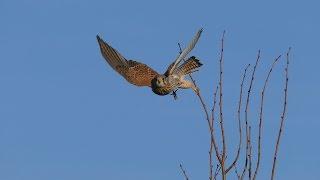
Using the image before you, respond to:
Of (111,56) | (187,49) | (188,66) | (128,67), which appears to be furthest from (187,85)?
(111,56)

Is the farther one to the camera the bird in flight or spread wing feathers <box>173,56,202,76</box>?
spread wing feathers <box>173,56,202,76</box>

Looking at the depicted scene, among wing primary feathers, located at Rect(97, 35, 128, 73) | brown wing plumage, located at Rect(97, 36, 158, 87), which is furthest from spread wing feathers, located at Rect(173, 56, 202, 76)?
wing primary feathers, located at Rect(97, 35, 128, 73)

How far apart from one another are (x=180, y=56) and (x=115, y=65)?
451 mm

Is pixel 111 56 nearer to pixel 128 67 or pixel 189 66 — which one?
pixel 128 67

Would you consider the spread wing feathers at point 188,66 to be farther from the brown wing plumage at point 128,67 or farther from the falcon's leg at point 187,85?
the brown wing plumage at point 128,67

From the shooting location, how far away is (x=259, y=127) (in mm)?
3408

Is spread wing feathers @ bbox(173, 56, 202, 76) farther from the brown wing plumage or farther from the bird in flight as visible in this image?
the brown wing plumage

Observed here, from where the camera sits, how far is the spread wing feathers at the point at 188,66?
132 inches

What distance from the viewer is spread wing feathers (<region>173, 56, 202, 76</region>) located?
132 inches

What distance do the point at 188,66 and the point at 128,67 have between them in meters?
0.44

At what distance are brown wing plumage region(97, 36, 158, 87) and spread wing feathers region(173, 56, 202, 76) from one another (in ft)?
0.68

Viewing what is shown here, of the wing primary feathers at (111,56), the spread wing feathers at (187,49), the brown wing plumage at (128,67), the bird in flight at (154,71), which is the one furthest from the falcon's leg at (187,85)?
the wing primary feathers at (111,56)

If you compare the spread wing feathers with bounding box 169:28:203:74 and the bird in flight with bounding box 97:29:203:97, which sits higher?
the spread wing feathers with bounding box 169:28:203:74

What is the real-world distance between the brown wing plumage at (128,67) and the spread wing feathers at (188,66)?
21cm
